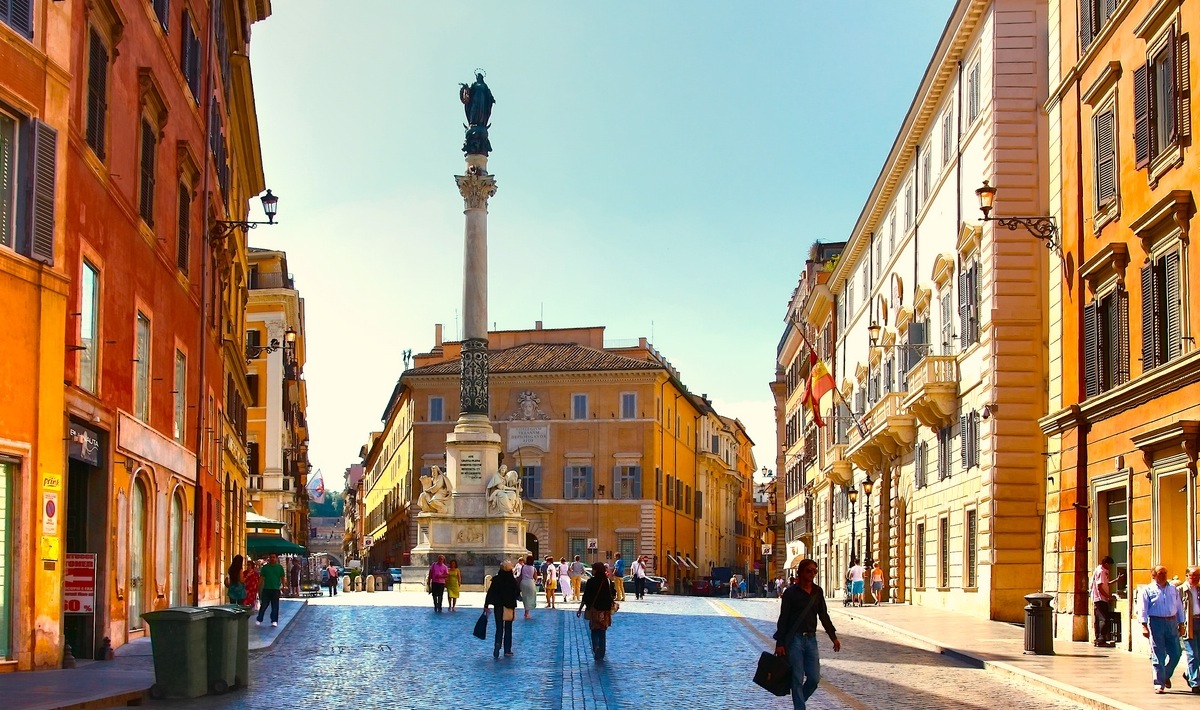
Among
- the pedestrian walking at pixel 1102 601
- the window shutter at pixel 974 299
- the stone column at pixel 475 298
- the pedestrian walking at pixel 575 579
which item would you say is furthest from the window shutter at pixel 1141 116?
the stone column at pixel 475 298

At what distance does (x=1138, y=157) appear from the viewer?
23234mm

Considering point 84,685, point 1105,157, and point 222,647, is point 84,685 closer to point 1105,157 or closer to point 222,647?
point 222,647

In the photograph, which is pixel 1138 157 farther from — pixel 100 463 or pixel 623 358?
pixel 623 358

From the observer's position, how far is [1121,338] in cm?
2403

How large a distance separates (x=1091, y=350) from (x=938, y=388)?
13239 millimetres

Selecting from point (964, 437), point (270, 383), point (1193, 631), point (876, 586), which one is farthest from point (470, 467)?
point (1193, 631)

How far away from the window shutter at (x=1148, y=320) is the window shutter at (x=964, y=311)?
1365 centimetres

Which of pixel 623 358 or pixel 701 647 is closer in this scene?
pixel 701 647

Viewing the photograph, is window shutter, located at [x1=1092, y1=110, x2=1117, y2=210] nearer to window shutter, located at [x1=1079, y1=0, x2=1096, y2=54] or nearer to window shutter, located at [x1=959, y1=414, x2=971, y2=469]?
window shutter, located at [x1=1079, y1=0, x2=1096, y2=54]

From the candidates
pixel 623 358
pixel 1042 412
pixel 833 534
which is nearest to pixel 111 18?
pixel 1042 412

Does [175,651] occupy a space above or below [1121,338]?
below

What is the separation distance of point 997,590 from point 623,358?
5206 centimetres

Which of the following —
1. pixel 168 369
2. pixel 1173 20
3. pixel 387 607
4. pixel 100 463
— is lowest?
pixel 387 607

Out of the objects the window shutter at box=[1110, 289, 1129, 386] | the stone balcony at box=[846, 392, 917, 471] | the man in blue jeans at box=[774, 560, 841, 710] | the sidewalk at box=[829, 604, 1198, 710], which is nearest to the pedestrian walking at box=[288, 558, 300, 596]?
the stone balcony at box=[846, 392, 917, 471]
